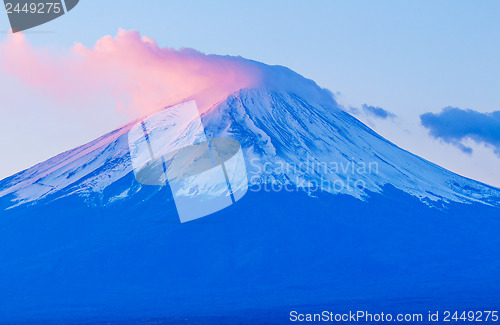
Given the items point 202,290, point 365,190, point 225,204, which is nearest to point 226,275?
point 202,290

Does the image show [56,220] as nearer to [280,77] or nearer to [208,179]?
[208,179]

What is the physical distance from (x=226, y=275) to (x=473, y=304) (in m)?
15.5

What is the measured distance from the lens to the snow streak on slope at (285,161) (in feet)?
218

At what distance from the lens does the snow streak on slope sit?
66.6 m

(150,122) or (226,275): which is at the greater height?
(150,122)

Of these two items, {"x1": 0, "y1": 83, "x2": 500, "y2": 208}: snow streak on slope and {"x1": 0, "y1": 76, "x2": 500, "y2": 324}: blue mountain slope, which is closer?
{"x1": 0, "y1": 76, "x2": 500, "y2": 324}: blue mountain slope

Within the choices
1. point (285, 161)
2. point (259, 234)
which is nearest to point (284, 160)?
point (285, 161)

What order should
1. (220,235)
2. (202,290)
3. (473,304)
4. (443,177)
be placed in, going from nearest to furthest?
(473,304) → (202,290) → (220,235) → (443,177)

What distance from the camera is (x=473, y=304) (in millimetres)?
51219

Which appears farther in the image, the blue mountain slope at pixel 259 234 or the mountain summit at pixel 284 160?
the mountain summit at pixel 284 160

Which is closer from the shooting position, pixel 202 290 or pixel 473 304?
pixel 473 304

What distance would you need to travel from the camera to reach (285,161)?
2598 inches

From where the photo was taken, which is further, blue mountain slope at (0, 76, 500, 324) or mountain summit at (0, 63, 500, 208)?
mountain summit at (0, 63, 500, 208)

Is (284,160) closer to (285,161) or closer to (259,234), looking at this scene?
(285,161)
